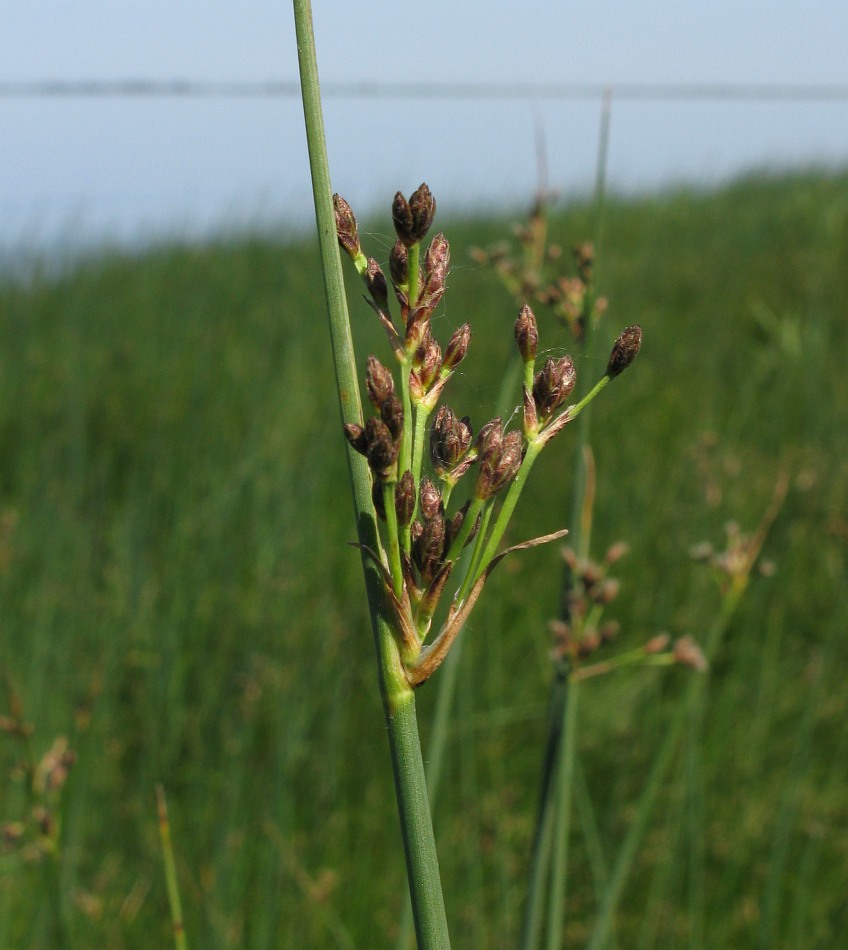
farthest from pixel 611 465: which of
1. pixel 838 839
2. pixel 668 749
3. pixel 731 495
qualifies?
pixel 668 749

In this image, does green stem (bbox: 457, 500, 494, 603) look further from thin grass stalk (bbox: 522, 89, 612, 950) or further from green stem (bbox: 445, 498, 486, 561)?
thin grass stalk (bbox: 522, 89, 612, 950)

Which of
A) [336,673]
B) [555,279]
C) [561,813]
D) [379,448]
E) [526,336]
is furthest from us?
[336,673]

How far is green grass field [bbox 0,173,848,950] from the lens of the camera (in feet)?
5.78

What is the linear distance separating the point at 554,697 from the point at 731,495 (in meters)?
2.12

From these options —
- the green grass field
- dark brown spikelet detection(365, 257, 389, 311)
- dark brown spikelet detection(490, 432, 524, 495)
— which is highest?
dark brown spikelet detection(365, 257, 389, 311)

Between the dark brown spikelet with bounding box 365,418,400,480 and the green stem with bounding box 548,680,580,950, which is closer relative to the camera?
the dark brown spikelet with bounding box 365,418,400,480

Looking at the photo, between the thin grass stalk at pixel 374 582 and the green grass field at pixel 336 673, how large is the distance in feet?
1.96

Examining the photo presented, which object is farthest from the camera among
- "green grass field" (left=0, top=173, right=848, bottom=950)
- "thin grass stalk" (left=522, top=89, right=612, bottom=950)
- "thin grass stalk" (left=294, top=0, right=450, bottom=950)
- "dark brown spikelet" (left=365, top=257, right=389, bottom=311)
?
"green grass field" (left=0, top=173, right=848, bottom=950)

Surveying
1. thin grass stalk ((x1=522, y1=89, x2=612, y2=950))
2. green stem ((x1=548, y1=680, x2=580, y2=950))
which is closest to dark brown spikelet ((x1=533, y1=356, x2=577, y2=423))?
thin grass stalk ((x1=522, y1=89, x2=612, y2=950))

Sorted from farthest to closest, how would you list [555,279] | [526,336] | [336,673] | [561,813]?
[336,673] → [555,279] → [561,813] → [526,336]

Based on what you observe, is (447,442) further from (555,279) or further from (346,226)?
(555,279)

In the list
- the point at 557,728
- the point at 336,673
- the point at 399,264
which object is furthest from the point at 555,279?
the point at 336,673

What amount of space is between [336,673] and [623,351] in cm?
190

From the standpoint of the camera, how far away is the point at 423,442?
47 centimetres
